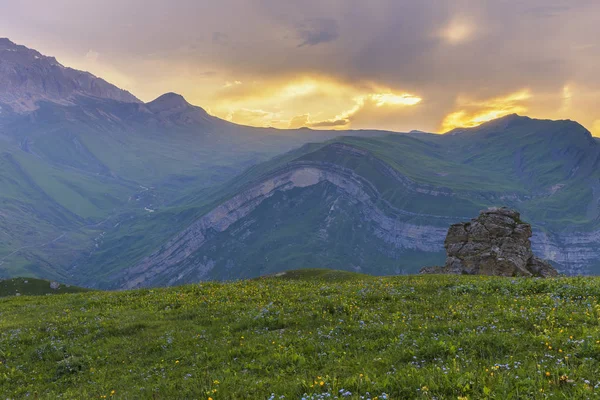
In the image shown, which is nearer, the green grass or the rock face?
the rock face

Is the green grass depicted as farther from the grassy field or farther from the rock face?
the rock face

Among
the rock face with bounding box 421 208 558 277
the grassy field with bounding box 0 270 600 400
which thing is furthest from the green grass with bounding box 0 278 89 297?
the rock face with bounding box 421 208 558 277

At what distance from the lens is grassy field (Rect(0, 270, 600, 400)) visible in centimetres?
896

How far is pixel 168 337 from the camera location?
56.5 ft

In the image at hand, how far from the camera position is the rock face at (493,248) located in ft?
194

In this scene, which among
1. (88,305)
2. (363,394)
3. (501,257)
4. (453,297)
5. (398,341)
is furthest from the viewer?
(501,257)

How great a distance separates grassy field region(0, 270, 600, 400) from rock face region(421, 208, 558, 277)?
4431cm

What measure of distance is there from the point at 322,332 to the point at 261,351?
2.84m

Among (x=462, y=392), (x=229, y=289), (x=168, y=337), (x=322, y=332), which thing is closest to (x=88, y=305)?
(x=229, y=289)

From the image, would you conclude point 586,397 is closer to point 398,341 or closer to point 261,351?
point 398,341

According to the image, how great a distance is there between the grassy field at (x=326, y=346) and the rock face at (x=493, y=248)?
44.3 meters

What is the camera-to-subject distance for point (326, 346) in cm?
1323

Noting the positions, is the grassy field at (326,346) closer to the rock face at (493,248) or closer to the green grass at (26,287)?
the rock face at (493,248)

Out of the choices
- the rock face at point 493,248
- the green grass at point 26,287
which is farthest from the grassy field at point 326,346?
the green grass at point 26,287
